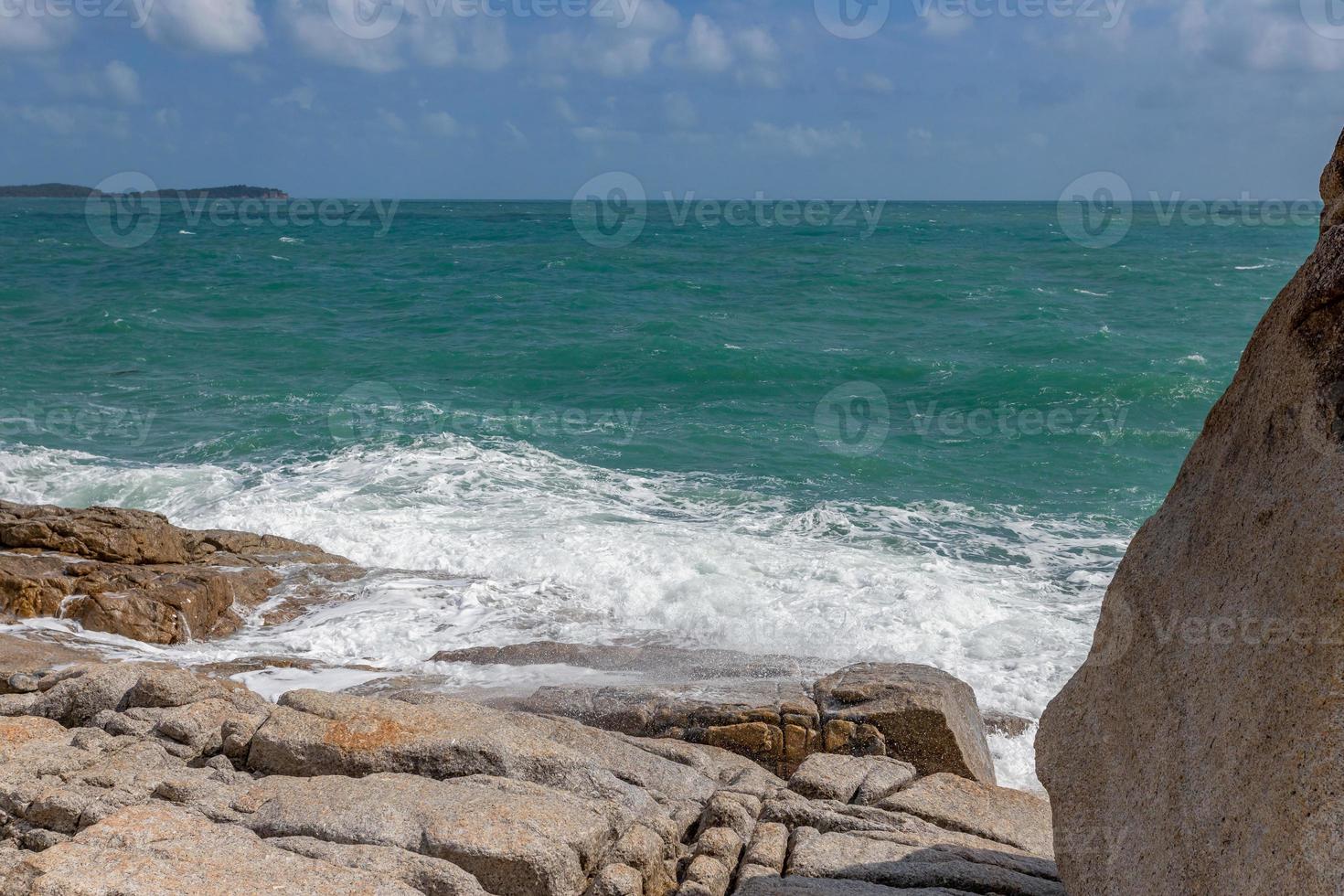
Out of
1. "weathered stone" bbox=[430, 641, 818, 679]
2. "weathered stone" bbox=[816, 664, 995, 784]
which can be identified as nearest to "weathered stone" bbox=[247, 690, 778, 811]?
"weathered stone" bbox=[816, 664, 995, 784]

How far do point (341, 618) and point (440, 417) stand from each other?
29.2 feet

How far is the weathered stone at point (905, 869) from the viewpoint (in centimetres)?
448

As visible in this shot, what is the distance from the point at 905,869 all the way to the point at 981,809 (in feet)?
3.61

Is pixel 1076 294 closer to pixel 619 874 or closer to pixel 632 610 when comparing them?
pixel 632 610

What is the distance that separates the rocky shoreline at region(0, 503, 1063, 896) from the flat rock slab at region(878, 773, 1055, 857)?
14mm

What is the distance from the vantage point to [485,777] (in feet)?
15.9

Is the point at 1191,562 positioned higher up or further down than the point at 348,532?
higher up

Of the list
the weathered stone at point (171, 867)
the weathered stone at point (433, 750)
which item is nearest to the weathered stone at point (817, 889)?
the weathered stone at point (433, 750)

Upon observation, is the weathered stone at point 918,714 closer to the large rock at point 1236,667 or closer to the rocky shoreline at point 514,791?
the rocky shoreline at point 514,791

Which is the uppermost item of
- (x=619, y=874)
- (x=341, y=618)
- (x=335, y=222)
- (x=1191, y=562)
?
(x=335, y=222)

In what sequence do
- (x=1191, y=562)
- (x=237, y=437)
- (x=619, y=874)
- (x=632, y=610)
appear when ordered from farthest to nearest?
(x=237, y=437) → (x=632, y=610) → (x=619, y=874) → (x=1191, y=562)

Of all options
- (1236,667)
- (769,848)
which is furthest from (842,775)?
(1236,667)

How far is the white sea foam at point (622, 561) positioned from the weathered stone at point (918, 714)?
37.4 inches

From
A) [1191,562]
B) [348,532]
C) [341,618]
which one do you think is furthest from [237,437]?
[1191,562]
